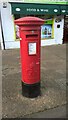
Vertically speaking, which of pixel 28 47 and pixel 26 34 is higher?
pixel 26 34

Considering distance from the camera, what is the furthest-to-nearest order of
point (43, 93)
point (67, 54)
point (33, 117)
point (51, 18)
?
point (51, 18)
point (67, 54)
point (43, 93)
point (33, 117)

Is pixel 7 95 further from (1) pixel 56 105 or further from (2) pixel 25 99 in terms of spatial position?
(1) pixel 56 105

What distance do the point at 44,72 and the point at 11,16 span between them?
459 centimetres

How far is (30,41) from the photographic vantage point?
386 cm

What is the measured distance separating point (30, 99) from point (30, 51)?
108cm

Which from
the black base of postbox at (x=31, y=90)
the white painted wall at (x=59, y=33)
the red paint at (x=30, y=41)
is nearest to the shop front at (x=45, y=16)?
the white painted wall at (x=59, y=33)

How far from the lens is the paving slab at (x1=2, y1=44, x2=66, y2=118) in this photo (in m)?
3.78

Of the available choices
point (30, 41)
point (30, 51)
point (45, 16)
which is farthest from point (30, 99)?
point (45, 16)

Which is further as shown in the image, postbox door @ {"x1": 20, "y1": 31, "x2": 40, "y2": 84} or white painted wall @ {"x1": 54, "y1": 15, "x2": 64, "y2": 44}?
white painted wall @ {"x1": 54, "y1": 15, "x2": 64, "y2": 44}

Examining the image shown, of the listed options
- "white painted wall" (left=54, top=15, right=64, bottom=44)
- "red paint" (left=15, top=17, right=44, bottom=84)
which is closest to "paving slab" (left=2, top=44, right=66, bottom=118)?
"red paint" (left=15, top=17, right=44, bottom=84)

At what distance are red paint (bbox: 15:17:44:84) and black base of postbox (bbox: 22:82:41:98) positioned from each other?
9 cm

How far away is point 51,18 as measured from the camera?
34.7ft

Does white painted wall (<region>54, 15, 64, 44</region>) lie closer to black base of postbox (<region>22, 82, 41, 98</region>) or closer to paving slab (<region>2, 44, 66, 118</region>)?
paving slab (<region>2, 44, 66, 118</region>)

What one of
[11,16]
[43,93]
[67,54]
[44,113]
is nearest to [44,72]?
[43,93]
